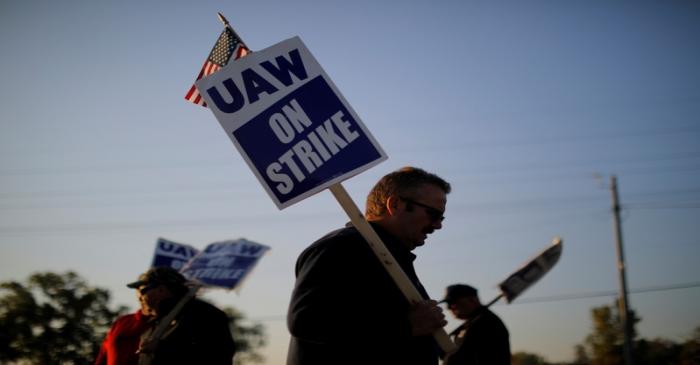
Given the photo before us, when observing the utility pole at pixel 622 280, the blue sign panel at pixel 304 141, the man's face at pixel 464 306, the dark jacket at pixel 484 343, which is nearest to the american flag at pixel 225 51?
the blue sign panel at pixel 304 141

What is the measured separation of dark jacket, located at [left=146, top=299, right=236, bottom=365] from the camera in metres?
4.22

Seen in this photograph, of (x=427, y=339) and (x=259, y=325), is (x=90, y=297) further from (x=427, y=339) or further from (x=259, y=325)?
(x=427, y=339)

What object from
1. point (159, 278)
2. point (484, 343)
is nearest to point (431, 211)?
point (484, 343)

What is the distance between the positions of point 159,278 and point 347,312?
124 inches

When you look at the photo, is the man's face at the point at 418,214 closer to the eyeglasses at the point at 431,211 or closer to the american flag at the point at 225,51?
the eyeglasses at the point at 431,211

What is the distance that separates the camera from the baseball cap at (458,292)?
5.03m

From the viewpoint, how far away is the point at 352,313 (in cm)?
212

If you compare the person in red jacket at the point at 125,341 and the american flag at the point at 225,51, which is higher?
the american flag at the point at 225,51

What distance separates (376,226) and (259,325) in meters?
49.3

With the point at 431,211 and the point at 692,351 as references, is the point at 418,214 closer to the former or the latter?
the point at 431,211

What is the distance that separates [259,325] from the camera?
49469 millimetres

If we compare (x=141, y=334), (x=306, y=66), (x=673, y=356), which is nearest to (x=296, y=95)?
(x=306, y=66)

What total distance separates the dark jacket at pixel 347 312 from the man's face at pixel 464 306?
276 centimetres

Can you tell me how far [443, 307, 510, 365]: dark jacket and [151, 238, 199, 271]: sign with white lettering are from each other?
289 inches
